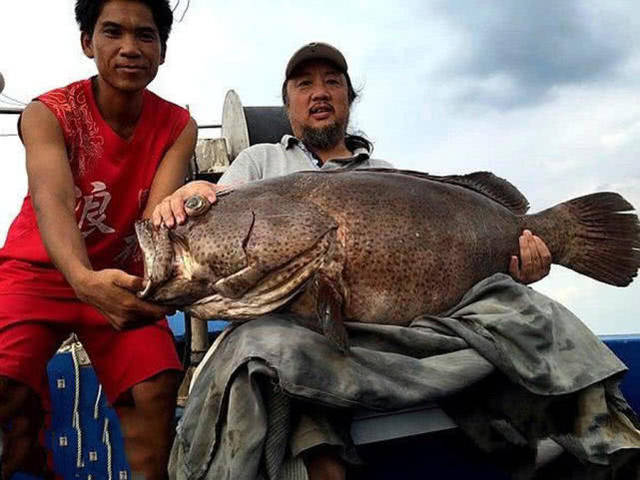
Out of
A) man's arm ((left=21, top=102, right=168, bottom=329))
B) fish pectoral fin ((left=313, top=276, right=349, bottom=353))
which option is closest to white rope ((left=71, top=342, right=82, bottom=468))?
man's arm ((left=21, top=102, right=168, bottom=329))

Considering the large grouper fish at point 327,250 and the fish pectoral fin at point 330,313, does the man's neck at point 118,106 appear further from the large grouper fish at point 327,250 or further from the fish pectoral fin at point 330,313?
the fish pectoral fin at point 330,313

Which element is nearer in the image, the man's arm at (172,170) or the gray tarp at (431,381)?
the gray tarp at (431,381)

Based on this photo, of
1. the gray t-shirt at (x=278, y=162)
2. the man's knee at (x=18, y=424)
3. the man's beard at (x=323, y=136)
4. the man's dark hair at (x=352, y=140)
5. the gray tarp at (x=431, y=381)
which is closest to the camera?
the gray tarp at (x=431, y=381)

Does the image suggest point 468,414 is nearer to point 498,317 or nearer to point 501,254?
point 498,317

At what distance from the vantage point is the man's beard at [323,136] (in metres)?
3.43

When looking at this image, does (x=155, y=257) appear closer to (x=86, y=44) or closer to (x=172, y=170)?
(x=172, y=170)

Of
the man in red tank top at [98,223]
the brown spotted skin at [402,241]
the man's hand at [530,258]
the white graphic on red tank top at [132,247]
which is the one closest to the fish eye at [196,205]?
the brown spotted skin at [402,241]

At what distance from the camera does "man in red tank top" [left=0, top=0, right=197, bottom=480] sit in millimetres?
2502

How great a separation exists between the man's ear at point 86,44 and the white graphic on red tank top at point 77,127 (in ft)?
0.50

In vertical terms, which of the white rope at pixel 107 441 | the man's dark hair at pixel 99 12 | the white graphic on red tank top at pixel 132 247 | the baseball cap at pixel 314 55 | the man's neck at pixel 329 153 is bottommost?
the white rope at pixel 107 441

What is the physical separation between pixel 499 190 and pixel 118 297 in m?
1.49

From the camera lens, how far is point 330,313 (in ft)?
6.19

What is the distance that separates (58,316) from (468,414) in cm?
152

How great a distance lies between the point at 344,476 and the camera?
1854mm
